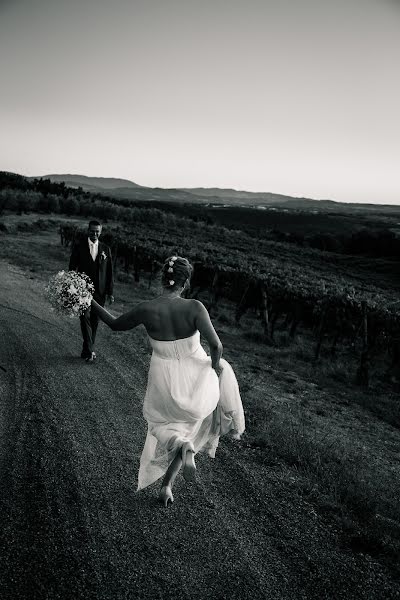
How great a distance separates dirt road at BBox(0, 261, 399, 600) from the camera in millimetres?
3170

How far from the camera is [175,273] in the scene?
3.90 meters

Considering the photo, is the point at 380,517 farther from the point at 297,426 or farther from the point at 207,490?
the point at 297,426

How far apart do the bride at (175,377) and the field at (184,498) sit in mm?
506

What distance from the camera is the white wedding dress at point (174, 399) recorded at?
13.1 feet

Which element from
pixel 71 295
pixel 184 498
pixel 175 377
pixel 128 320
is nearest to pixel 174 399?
pixel 175 377

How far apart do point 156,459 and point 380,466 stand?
4014mm

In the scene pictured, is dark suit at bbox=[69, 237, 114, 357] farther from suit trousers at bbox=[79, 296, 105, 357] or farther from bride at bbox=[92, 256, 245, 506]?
bride at bbox=[92, 256, 245, 506]

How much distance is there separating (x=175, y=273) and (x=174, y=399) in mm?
1116

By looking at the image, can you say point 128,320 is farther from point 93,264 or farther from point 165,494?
point 93,264

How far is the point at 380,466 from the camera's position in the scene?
6.57m

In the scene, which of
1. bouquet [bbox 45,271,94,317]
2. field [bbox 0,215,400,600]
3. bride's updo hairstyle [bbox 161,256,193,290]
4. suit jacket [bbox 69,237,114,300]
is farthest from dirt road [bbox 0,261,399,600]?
suit jacket [bbox 69,237,114,300]

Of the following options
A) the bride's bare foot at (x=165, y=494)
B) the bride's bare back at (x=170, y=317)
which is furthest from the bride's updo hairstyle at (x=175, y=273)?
the bride's bare foot at (x=165, y=494)

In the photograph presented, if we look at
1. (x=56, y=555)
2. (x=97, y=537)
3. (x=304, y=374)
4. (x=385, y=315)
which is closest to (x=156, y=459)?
(x=97, y=537)

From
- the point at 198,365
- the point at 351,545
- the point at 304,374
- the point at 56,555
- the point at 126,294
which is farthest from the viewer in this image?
the point at 126,294
